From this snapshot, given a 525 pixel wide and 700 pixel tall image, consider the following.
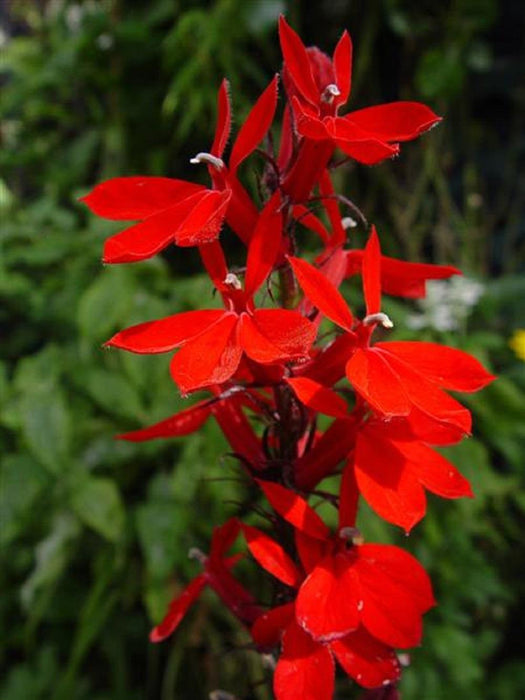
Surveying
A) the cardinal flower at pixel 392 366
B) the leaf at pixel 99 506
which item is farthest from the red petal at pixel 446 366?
the leaf at pixel 99 506

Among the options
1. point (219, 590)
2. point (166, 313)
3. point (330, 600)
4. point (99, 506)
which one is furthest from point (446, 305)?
point (330, 600)

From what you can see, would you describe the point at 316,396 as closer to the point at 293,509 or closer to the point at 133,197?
the point at 293,509

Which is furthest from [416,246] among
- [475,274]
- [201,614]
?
[201,614]

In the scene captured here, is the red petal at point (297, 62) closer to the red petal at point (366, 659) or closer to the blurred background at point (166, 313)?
the red petal at point (366, 659)

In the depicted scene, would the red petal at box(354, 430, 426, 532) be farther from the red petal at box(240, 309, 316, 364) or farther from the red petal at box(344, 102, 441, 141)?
the red petal at box(344, 102, 441, 141)

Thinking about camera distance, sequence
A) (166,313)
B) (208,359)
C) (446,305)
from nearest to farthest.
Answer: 1. (208,359)
2. (166,313)
3. (446,305)

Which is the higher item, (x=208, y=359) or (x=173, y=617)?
(x=208, y=359)
